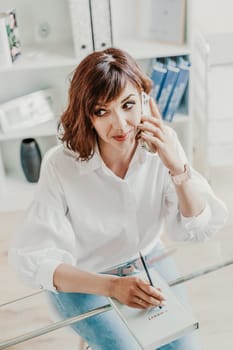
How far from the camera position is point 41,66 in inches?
88.5

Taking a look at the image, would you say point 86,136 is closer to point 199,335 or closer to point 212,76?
point 199,335

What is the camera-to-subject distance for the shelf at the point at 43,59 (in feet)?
7.36

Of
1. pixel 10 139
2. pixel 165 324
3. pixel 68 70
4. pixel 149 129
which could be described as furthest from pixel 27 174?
pixel 165 324

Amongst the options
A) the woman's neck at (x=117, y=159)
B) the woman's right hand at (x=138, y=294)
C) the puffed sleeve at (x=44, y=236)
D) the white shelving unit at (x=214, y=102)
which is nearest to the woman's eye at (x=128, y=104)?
the woman's neck at (x=117, y=159)

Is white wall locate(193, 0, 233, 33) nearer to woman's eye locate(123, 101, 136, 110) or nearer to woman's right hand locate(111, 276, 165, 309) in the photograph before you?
woman's eye locate(123, 101, 136, 110)

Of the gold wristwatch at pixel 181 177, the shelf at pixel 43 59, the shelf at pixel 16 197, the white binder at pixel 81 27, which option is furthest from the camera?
the shelf at pixel 16 197

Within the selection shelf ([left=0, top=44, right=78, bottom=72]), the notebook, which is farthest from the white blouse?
shelf ([left=0, top=44, right=78, bottom=72])

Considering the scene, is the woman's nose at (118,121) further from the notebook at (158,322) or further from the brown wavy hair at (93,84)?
Answer: the notebook at (158,322)

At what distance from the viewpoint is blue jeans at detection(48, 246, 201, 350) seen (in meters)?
1.26

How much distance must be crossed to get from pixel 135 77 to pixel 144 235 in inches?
18.6

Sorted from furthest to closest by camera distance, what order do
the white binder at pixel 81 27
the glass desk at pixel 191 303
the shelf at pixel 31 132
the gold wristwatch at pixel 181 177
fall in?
1. the shelf at pixel 31 132
2. the white binder at pixel 81 27
3. the gold wristwatch at pixel 181 177
4. the glass desk at pixel 191 303

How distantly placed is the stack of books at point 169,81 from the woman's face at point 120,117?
104 cm

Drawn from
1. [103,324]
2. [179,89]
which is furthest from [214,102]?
[103,324]

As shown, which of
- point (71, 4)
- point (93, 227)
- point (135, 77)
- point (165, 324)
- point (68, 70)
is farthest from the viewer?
point (68, 70)
